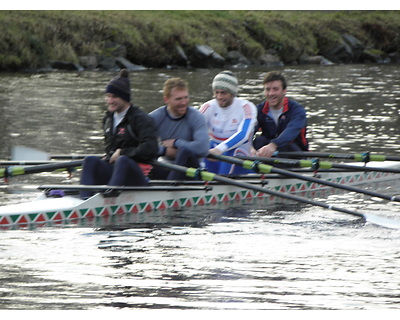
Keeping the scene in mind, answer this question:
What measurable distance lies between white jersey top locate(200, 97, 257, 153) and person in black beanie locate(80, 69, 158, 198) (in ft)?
5.23

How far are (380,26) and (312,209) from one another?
3898cm

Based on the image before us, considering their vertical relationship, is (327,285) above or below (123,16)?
below

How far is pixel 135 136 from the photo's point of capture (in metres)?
9.62

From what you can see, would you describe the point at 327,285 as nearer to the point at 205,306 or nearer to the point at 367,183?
the point at 205,306

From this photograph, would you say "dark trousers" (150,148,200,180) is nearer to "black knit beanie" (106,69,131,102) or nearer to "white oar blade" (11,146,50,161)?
"black knit beanie" (106,69,131,102)

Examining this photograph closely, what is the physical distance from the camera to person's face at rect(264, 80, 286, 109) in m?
11.5

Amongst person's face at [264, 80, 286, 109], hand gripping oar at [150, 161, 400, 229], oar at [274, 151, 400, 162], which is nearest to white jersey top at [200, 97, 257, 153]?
person's face at [264, 80, 286, 109]

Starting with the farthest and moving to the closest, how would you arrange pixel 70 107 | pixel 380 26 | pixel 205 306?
pixel 380 26 → pixel 70 107 → pixel 205 306

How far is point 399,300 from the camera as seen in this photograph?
6.79 meters

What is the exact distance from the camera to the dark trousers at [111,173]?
377 inches

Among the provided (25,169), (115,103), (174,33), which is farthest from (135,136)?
(174,33)

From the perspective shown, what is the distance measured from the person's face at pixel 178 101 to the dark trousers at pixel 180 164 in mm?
468

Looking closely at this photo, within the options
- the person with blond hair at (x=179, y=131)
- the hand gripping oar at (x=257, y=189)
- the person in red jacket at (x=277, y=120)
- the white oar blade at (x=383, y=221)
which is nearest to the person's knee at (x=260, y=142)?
the person in red jacket at (x=277, y=120)

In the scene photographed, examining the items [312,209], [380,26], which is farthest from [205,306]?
[380,26]
